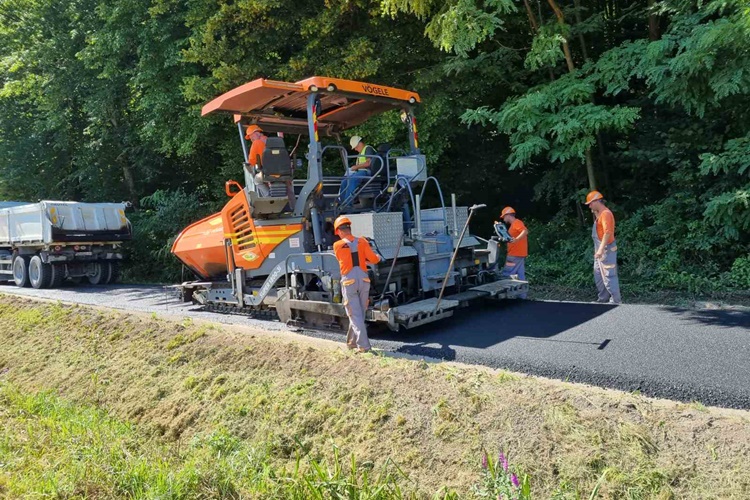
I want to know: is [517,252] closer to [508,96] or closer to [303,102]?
[508,96]

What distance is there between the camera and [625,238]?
8.77 metres

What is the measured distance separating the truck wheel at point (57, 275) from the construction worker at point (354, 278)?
10.7m

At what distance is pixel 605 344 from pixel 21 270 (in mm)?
14069

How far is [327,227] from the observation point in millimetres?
6637

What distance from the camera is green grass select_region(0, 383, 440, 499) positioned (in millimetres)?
3141

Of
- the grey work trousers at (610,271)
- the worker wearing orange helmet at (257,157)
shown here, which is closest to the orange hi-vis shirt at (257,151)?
the worker wearing orange helmet at (257,157)

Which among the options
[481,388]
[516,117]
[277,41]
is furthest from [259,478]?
[277,41]

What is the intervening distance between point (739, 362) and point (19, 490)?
5013 millimetres

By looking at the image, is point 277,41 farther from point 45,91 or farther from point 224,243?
point 45,91

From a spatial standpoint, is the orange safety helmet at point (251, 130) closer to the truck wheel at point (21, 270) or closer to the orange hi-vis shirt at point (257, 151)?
the orange hi-vis shirt at point (257, 151)

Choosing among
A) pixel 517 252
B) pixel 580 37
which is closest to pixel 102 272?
pixel 517 252

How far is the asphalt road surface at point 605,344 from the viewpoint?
12.9ft

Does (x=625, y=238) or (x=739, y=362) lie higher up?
(x=625, y=238)

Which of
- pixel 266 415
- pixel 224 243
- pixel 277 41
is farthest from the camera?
pixel 277 41
